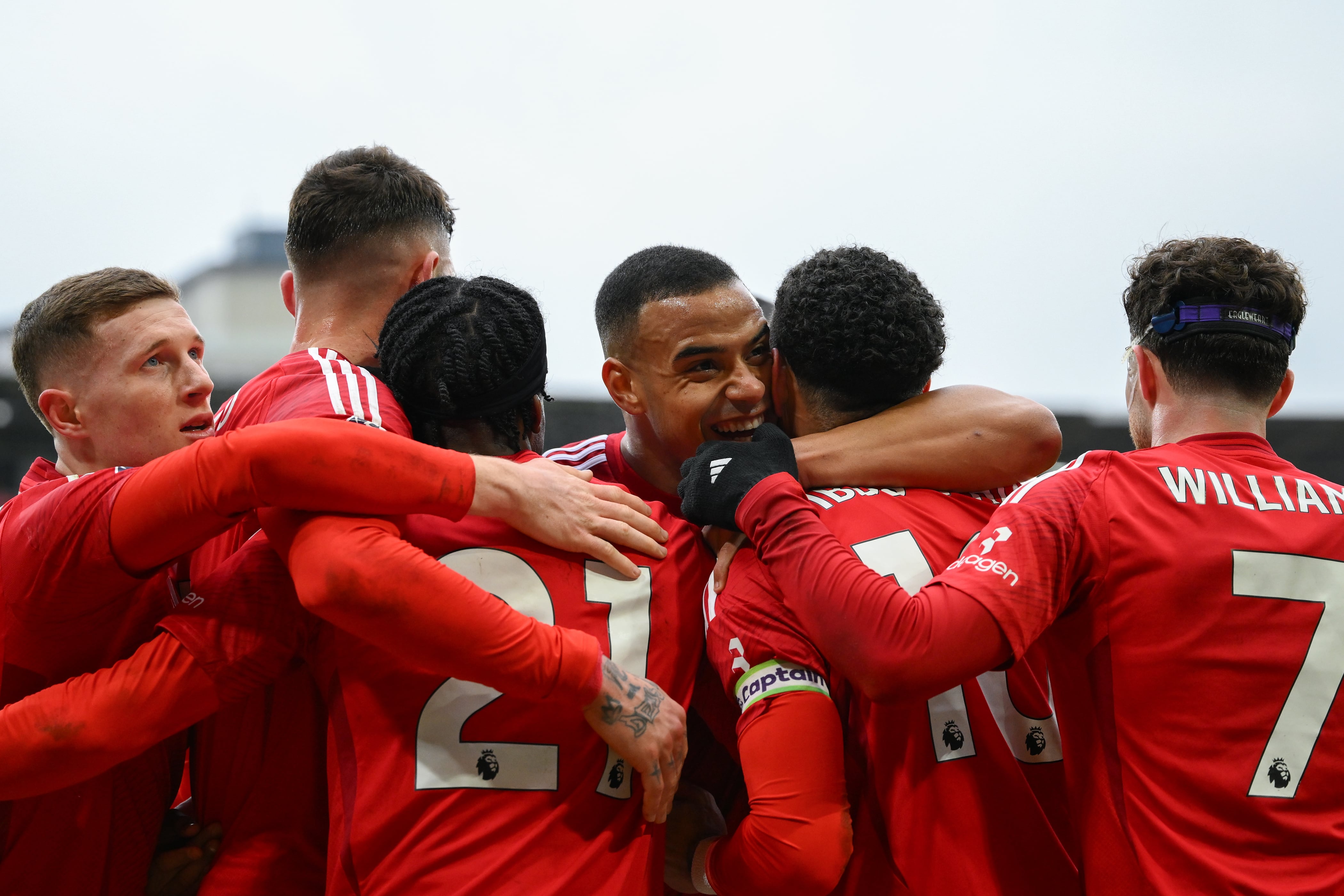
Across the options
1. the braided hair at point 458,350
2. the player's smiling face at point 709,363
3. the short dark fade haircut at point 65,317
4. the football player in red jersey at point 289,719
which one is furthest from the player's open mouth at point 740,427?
the short dark fade haircut at point 65,317

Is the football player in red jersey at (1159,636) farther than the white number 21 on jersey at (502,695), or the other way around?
the white number 21 on jersey at (502,695)

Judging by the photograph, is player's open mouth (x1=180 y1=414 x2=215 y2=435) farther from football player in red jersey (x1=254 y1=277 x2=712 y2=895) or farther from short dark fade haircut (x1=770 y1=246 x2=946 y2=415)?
short dark fade haircut (x1=770 y1=246 x2=946 y2=415)

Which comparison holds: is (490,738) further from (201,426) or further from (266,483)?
(201,426)

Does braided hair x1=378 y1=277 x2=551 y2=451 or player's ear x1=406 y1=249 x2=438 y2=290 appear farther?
player's ear x1=406 y1=249 x2=438 y2=290

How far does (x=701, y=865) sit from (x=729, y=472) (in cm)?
91

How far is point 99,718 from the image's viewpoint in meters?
1.87

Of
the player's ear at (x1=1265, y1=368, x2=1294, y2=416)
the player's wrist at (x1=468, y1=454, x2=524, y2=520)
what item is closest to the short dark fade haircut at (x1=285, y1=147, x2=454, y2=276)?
the player's wrist at (x1=468, y1=454, x2=524, y2=520)

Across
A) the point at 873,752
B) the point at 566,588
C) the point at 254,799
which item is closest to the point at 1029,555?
the point at 873,752

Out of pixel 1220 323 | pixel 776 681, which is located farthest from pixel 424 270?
pixel 1220 323

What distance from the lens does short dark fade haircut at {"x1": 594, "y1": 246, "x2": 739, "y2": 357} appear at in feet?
9.47

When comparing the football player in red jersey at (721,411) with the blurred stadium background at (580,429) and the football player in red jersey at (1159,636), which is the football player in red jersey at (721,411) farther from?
the blurred stadium background at (580,429)

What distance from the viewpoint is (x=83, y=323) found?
252 cm

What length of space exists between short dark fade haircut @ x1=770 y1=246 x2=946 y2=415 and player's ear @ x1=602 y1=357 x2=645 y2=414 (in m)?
0.62

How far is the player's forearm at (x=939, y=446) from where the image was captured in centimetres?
227
